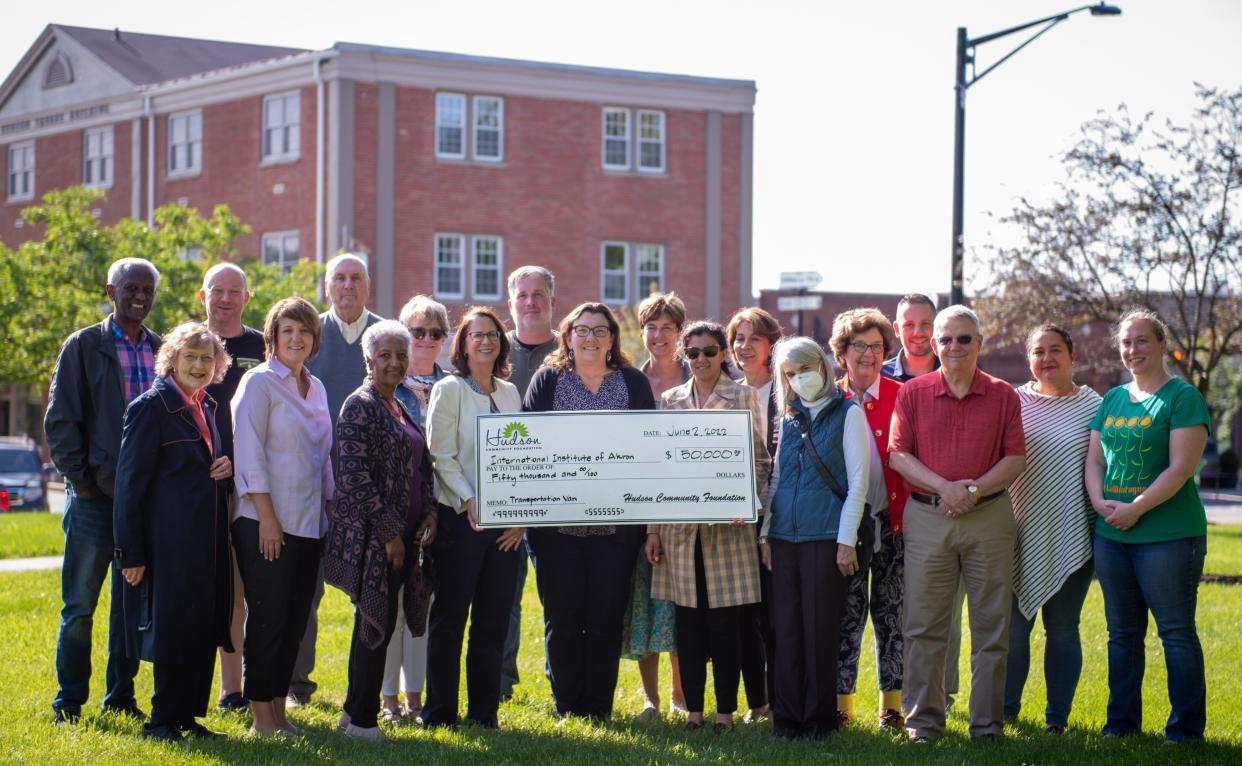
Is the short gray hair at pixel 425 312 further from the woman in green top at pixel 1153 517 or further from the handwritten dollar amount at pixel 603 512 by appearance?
the woman in green top at pixel 1153 517

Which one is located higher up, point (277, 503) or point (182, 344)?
point (182, 344)

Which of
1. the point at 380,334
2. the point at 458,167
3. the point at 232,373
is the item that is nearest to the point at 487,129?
the point at 458,167

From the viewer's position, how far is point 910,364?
8422 mm

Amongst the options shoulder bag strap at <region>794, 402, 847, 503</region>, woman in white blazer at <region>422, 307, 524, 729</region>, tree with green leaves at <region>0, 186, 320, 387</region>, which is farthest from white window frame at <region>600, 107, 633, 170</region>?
shoulder bag strap at <region>794, 402, 847, 503</region>

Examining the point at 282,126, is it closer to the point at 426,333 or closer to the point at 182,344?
the point at 426,333

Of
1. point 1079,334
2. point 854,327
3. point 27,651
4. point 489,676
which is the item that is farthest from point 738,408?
point 1079,334

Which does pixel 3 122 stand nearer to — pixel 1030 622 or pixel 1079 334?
pixel 1079 334

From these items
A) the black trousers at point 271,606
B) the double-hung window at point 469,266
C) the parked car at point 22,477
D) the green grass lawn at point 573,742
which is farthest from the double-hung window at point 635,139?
the black trousers at point 271,606

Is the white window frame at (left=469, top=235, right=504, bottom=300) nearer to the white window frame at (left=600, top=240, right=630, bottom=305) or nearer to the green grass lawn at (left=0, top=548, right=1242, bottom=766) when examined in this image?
the white window frame at (left=600, top=240, right=630, bottom=305)

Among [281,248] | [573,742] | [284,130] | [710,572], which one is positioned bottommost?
[573,742]

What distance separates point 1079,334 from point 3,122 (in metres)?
35.2

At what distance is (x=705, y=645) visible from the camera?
7816 mm

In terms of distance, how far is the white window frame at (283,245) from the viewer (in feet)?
120

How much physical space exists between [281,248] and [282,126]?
3.19m
